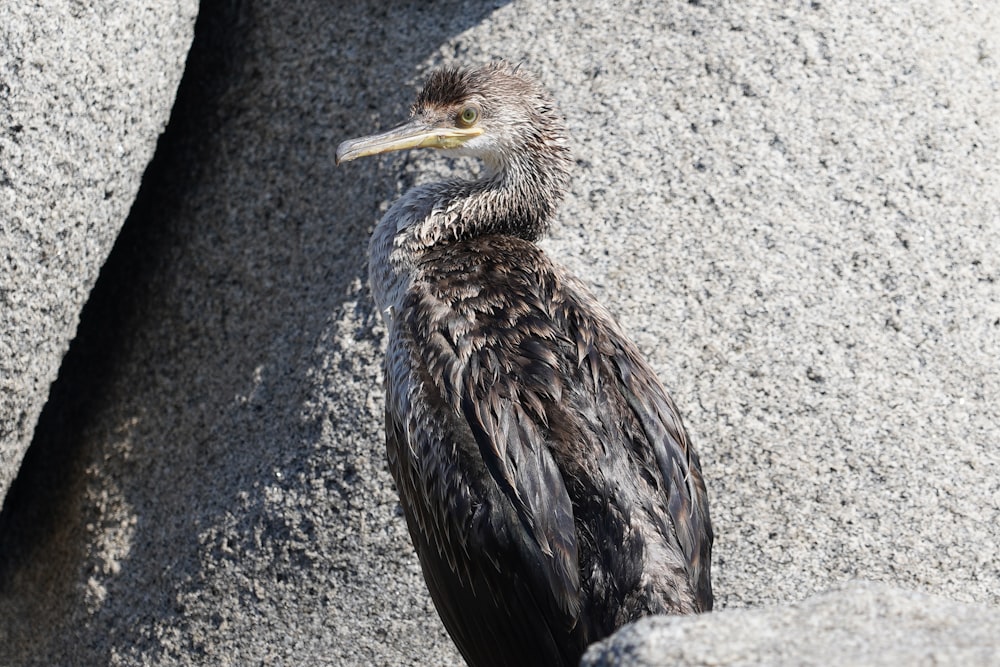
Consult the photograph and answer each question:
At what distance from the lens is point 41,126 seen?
10.9 feet

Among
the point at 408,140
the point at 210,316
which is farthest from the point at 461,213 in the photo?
the point at 210,316

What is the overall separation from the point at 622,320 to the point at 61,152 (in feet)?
6.49

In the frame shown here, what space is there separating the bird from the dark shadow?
701 millimetres

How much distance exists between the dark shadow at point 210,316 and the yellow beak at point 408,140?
0.69 meters

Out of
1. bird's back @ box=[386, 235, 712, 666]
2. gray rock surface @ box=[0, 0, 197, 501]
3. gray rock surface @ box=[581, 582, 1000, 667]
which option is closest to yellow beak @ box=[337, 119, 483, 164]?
bird's back @ box=[386, 235, 712, 666]

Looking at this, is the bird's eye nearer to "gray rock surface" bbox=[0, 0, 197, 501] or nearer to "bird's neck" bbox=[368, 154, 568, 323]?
"bird's neck" bbox=[368, 154, 568, 323]

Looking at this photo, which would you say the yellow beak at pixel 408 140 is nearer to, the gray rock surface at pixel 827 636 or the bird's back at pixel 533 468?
the bird's back at pixel 533 468

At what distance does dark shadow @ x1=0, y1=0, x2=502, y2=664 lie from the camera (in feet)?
11.7

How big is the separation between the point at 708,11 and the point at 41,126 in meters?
2.35

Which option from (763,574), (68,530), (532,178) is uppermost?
(532,178)

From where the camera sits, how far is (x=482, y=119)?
2973 millimetres

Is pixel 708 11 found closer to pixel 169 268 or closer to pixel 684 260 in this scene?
pixel 684 260

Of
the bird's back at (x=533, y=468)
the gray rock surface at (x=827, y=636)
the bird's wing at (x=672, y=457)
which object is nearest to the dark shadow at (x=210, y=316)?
the bird's back at (x=533, y=468)

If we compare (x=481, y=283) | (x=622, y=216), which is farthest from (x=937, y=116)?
(x=481, y=283)
